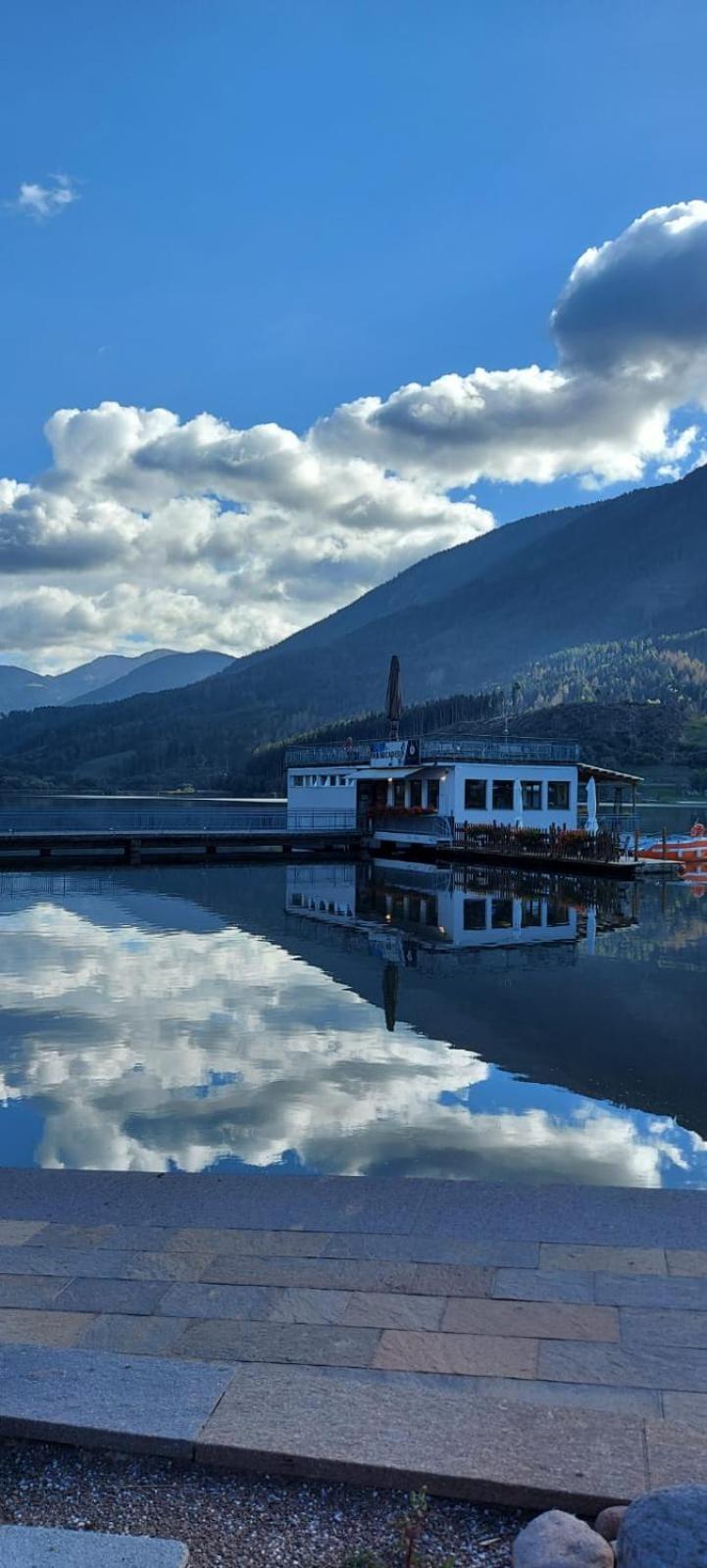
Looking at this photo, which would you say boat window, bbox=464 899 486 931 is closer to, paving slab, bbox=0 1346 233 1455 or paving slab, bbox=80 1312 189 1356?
paving slab, bbox=80 1312 189 1356

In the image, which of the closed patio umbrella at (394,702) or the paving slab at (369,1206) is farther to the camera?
the closed patio umbrella at (394,702)

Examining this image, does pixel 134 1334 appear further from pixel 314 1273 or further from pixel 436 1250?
pixel 436 1250

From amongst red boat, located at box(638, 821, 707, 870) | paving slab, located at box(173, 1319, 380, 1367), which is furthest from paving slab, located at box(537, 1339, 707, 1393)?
red boat, located at box(638, 821, 707, 870)

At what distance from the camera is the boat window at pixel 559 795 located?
46.0 meters

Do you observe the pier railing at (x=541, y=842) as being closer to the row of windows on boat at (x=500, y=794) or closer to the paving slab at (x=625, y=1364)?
the row of windows on boat at (x=500, y=794)

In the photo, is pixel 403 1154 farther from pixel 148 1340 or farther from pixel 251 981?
pixel 251 981

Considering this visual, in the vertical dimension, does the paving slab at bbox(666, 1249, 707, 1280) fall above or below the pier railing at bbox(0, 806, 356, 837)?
below

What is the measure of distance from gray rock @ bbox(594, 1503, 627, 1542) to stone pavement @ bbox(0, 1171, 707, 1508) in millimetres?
82

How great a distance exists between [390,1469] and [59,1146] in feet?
19.7

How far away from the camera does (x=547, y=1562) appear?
299 cm

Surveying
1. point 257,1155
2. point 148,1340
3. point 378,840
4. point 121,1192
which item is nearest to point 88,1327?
point 148,1340

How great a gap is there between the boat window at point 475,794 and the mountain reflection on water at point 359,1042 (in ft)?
60.8

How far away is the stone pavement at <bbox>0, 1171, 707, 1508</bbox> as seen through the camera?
11.7 ft

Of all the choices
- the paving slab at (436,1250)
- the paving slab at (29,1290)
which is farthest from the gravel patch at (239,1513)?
the paving slab at (436,1250)
